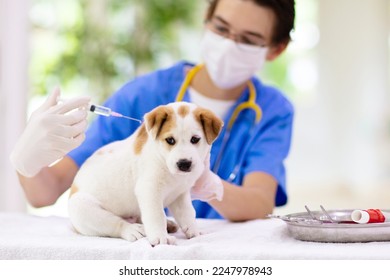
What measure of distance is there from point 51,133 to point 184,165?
27cm

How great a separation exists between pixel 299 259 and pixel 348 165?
4509 millimetres

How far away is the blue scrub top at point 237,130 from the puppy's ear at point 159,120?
1.42 ft

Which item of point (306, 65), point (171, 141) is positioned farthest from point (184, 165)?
point (306, 65)

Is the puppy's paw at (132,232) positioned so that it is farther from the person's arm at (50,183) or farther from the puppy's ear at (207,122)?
the person's arm at (50,183)

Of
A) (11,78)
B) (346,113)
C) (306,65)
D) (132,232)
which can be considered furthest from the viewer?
(306,65)

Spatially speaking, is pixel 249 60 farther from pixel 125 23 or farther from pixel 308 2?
pixel 308 2

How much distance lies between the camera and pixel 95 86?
403cm

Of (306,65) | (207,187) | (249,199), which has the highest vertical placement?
(207,187)

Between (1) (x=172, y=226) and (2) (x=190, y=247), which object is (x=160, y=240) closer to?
(2) (x=190, y=247)

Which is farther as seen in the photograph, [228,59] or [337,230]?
[228,59]

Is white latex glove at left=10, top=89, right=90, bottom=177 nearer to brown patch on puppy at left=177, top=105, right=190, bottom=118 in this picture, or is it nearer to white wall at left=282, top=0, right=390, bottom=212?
brown patch on puppy at left=177, top=105, right=190, bottom=118

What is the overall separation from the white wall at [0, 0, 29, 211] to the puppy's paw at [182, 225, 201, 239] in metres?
1.32

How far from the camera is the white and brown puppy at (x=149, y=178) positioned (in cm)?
86

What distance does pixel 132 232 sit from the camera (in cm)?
92
